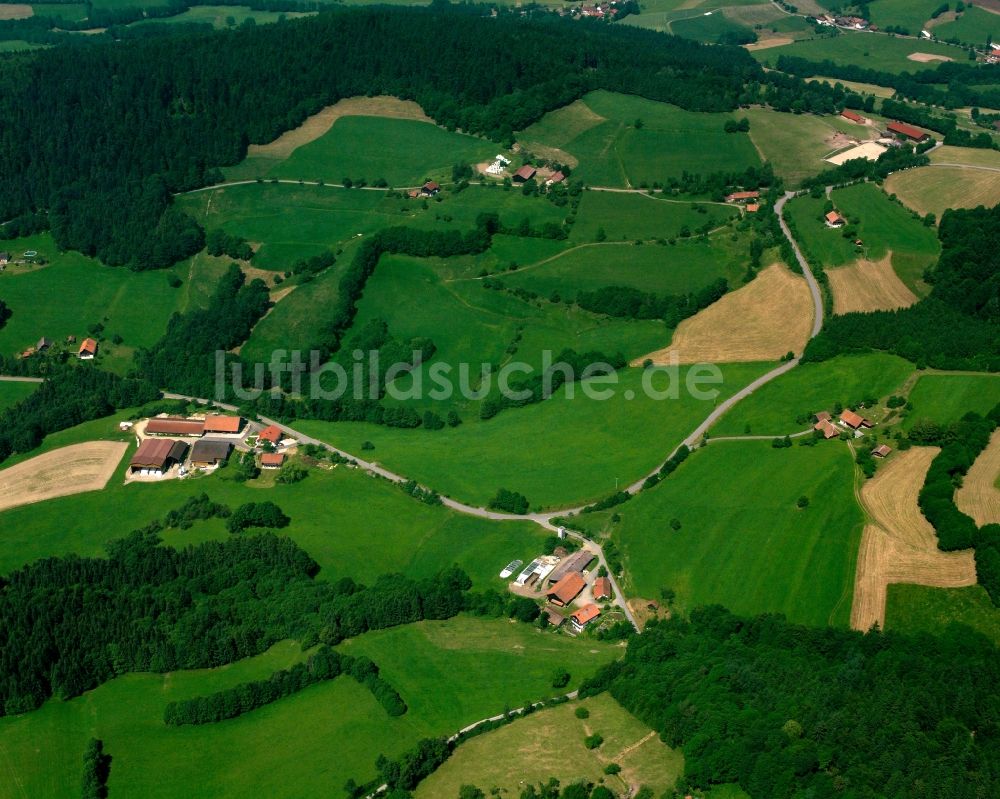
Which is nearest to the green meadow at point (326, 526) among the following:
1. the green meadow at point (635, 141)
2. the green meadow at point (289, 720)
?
the green meadow at point (289, 720)

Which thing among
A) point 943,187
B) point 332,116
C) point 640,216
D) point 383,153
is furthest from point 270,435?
point 943,187

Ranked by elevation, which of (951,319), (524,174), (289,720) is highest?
(524,174)

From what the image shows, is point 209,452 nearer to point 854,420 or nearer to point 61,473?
point 61,473

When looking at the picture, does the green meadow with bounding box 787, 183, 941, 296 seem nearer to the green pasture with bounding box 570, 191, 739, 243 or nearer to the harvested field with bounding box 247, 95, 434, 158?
the green pasture with bounding box 570, 191, 739, 243

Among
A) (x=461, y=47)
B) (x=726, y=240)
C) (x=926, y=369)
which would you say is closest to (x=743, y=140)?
(x=726, y=240)

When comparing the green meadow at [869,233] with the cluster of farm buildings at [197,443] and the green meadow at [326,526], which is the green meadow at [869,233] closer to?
the green meadow at [326,526]

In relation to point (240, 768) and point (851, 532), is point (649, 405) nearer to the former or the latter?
point (851, 532)
